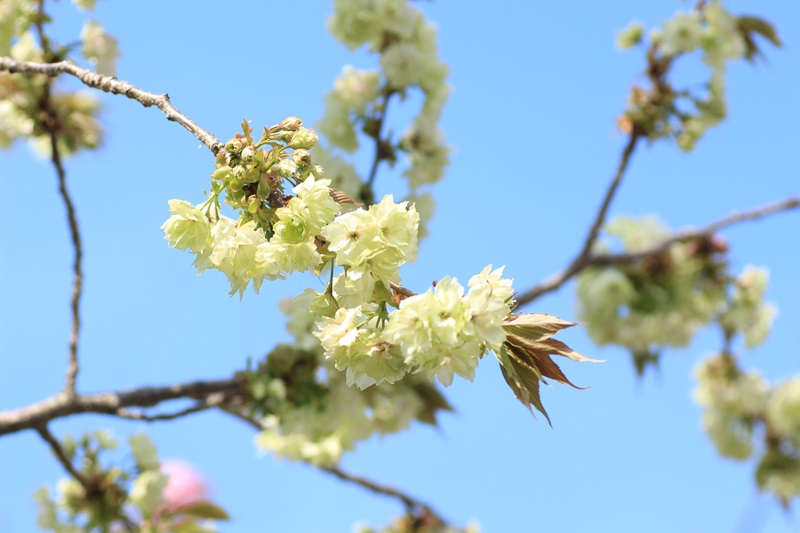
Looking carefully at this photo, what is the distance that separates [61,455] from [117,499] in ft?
1.10

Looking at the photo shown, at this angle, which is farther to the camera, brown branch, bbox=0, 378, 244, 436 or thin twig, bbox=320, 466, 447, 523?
thin twig, bbox=320, 466, 447, 523

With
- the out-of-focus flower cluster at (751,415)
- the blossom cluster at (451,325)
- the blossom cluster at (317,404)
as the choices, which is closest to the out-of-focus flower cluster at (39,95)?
the blossom cluster at (317,404)

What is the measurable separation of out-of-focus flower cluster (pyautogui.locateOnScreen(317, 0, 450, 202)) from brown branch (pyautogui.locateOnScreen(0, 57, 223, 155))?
1.81 m

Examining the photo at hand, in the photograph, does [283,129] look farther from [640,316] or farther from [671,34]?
[640,316]

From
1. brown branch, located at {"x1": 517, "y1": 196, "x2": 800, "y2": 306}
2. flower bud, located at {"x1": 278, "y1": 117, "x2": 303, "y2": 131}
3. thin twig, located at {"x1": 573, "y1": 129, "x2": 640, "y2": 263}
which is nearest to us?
flower bud, located at {"x1": 278, "y1": 117, "x2": 303, "y2": 131}

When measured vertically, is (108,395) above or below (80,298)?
below

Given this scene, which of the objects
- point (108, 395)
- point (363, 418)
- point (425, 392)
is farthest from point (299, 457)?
point (108, 395)

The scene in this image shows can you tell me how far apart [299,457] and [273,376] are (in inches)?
32.2

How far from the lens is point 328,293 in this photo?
45.2 inches

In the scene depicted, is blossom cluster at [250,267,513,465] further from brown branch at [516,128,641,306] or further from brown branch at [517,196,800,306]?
brown branch at [516,128,641,306]

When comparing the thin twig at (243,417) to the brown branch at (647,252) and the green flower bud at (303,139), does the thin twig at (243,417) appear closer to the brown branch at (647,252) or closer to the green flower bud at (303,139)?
the brown branch at (647,252)

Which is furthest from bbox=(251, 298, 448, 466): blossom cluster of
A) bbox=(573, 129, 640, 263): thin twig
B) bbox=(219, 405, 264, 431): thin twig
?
bbox=(573, 129, 640, 263): thin twig

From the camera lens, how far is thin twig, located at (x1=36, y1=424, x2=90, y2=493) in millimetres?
2727

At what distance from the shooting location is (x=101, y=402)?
2797 mm
